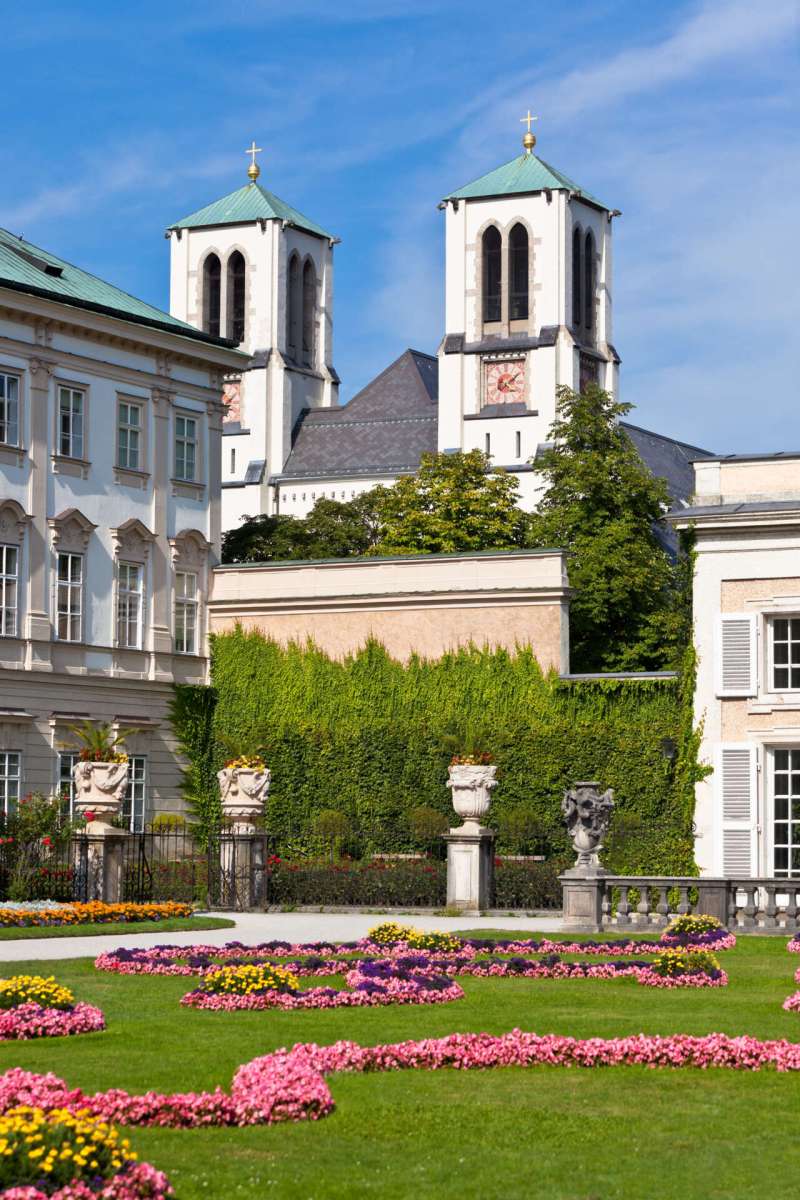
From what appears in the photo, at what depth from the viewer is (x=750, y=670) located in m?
36.8

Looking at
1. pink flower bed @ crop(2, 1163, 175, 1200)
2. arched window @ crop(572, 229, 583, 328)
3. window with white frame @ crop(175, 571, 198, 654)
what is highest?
arched window @ crop(572, 229, 583, 328)

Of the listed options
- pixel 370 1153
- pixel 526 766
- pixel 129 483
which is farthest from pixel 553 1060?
pixel 129 483

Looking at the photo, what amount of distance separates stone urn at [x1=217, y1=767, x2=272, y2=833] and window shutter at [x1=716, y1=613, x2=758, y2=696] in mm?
8230

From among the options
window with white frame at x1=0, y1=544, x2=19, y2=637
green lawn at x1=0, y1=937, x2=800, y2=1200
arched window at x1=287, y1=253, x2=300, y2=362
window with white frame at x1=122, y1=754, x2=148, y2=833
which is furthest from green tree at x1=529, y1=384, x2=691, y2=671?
arched window at x1=287, y1=253, x2=300, y2=362

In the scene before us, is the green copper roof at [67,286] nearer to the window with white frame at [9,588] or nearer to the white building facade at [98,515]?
the white building facade at [98,515]

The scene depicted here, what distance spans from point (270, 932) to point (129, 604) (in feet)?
68.6

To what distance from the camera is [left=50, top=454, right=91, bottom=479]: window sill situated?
46.1 meters

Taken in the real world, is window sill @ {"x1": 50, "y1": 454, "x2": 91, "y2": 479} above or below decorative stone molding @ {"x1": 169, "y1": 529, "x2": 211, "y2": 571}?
above

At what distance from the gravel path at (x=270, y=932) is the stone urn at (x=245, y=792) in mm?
2418

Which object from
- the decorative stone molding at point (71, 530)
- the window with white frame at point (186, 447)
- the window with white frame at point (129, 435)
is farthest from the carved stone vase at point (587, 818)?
the window with white frame at point (186, 447)

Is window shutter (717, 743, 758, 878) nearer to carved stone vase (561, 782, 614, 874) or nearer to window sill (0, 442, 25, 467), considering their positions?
carved stone vase (561, 782, 614, 874)

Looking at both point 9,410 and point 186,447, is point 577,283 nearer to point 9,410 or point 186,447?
point 186,447

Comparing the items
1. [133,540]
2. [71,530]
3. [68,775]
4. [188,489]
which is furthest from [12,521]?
[188,489]

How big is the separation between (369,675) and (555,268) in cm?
5941
